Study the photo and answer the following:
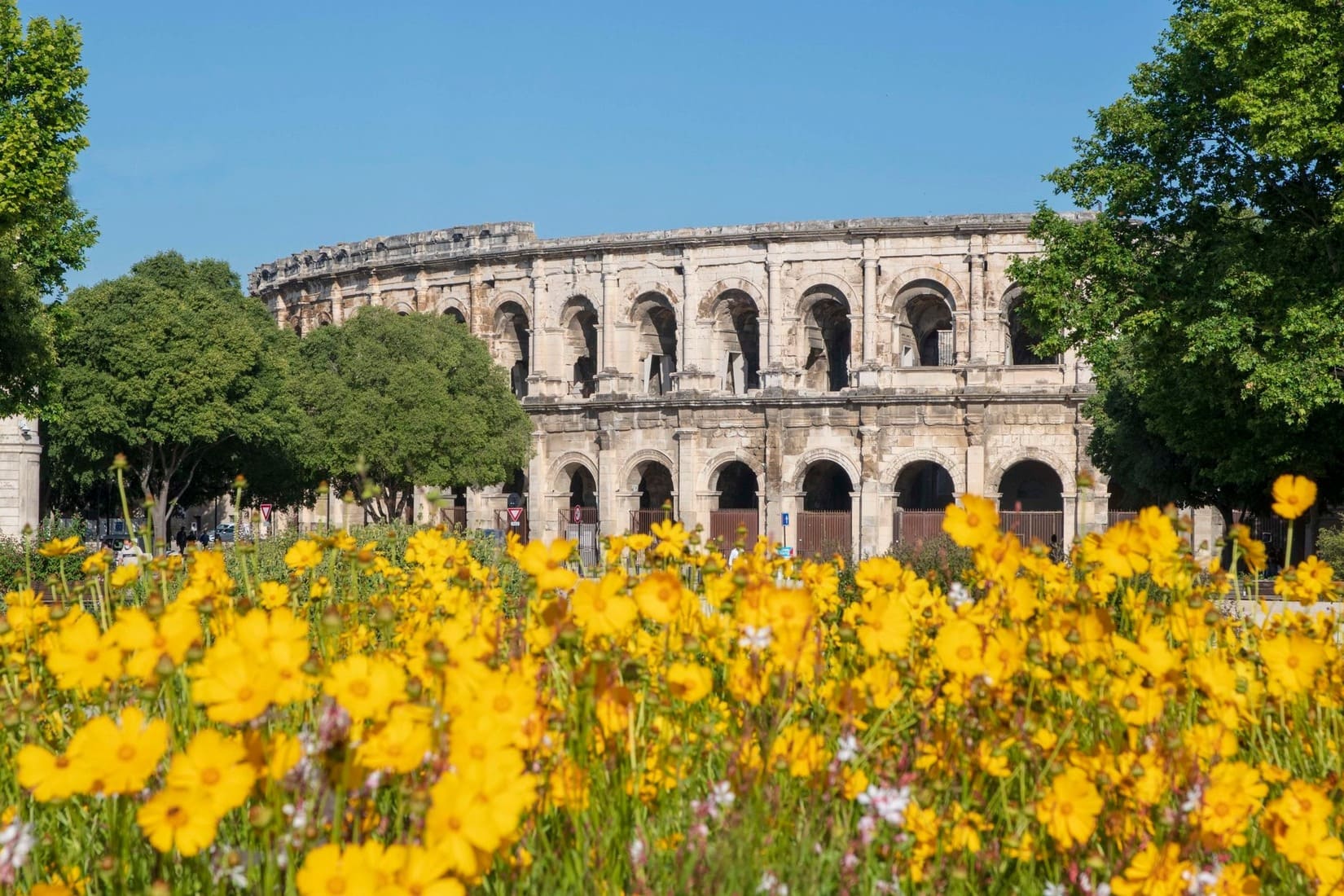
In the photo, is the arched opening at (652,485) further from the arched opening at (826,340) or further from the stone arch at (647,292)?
the arched opening at (826,340)

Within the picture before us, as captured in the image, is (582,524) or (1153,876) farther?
(582,524)

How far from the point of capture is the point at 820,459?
41031 mm

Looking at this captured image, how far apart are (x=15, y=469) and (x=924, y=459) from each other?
73.1ft

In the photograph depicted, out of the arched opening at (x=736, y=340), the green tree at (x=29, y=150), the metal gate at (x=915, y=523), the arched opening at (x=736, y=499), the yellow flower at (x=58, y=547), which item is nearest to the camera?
the yellow flower at (x=58, y=547)

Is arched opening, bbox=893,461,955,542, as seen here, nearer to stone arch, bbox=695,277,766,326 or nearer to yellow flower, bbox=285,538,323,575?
stone arch, bbox=695,277,766,326

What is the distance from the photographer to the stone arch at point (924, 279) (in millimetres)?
40188

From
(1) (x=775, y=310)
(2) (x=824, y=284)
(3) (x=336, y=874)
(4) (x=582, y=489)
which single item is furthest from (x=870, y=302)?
(3) (x=336, y=874)

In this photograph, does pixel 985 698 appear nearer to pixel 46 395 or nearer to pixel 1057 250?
pixel 1057 250

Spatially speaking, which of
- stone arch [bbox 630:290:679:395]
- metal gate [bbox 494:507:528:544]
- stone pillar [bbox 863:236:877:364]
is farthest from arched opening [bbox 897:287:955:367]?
metal gate [bbox 494:507:528:544]

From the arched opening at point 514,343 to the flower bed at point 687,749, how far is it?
41160 mm

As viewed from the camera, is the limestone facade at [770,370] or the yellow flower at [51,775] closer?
the yellow flower at [51,775]

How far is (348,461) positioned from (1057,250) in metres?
20.7

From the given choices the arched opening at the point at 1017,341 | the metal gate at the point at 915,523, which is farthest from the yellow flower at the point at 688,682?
the arched opening at the point at 1017,341

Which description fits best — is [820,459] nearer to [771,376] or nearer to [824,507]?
[771,376]
